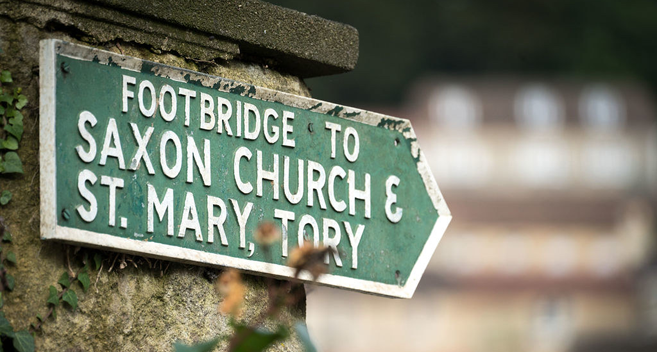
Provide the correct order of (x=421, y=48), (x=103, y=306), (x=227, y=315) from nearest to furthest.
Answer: (x=103, y=306), (x=227, y=315), (x=421, y=48)

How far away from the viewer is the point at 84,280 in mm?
2148

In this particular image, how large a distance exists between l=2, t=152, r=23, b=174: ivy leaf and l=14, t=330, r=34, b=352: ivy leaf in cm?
28

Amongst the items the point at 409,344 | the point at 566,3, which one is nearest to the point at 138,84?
the point at 409,344

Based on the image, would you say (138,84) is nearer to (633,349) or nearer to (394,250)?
(394,250)

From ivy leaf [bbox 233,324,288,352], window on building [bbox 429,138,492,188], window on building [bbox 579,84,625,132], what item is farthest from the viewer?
window on building [bbox 579,84,625,132]

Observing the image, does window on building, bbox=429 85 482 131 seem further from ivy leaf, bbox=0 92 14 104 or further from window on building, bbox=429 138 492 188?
ivy leaf, bbox=0 92 14 104

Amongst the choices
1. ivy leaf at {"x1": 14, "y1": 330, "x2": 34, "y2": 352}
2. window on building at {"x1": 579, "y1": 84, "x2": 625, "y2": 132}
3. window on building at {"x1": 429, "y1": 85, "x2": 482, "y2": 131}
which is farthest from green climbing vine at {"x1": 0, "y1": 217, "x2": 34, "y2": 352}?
window on building at {"x1": 579, "y1": 84, "x2": 625, "y2": 132}

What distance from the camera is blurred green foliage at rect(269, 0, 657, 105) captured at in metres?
58.3

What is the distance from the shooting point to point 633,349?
3105cm

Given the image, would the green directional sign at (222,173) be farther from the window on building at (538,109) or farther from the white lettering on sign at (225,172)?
the window on building at (538,109)

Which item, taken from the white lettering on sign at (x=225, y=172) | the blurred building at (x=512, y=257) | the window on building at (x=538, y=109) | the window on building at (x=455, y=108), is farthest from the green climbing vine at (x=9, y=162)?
the window on building at (x=538, y=109)

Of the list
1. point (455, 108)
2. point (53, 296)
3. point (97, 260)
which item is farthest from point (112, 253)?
point (455, 108)

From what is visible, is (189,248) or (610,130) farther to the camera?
(610,130)

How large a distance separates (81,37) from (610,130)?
4978cm
